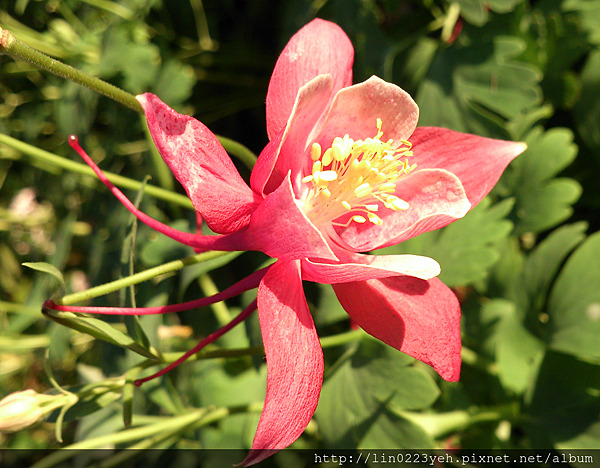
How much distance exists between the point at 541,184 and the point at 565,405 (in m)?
0.54

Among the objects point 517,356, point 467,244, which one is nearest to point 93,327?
point 467,244

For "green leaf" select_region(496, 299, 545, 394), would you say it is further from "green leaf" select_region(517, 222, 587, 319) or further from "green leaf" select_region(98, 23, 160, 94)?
"green leaf" select_region(98, 23, 160, 94)

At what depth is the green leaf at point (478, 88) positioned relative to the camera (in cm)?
122

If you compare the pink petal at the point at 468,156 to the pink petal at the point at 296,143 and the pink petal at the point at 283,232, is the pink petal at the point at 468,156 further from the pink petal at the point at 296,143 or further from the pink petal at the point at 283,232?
the pink petal at the point at 283,232

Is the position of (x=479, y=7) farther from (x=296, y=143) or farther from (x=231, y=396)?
(x=231, y=396)

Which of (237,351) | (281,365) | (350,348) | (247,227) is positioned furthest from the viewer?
(350,348)

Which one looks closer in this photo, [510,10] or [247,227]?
[247,227]

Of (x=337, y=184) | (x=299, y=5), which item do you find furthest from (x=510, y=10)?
(x=337, y=184)

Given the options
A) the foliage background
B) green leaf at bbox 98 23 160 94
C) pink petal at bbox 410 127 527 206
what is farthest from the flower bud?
green leaf at bbox 98 23 160 94

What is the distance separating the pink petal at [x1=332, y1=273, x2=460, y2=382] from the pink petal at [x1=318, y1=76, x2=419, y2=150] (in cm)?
25

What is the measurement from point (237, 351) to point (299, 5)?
965 mm

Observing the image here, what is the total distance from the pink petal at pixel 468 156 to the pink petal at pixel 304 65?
0.18 m

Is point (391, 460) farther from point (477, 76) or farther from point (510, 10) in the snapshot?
point (510, 10)

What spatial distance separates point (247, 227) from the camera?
2.43ft
